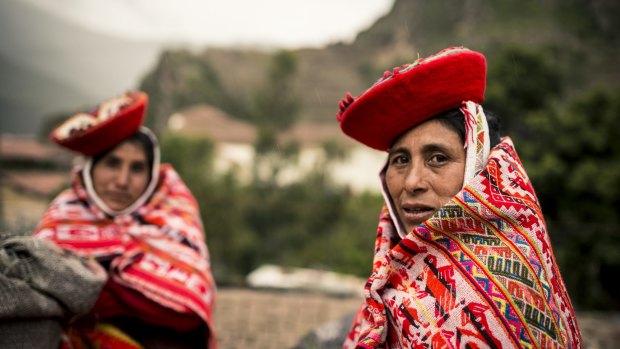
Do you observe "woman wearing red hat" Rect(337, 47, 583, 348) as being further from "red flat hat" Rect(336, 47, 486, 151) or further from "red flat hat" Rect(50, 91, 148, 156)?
"red flat hat" Rect(50, 91, 148, 156)

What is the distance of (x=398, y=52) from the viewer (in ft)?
187

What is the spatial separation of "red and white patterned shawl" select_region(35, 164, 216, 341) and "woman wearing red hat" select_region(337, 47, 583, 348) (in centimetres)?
126

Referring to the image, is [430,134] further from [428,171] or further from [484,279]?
[484,279]

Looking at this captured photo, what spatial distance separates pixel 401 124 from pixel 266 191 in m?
21.3

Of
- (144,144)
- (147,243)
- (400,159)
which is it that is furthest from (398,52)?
(400,159)

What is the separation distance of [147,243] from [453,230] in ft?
6.07

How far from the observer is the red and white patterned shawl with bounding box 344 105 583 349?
144 cm

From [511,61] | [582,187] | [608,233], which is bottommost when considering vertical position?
[608,233]

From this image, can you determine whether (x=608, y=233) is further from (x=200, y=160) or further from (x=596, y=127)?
(x=200, y=160)

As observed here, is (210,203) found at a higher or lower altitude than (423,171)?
lower

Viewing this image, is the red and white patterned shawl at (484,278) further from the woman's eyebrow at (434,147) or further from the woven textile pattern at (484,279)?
the woman's eyebrow at (434,147)

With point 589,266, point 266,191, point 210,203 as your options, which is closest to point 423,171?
point 589,266

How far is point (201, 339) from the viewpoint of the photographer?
278 cm

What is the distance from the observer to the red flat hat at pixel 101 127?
2717 millimetres
